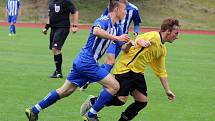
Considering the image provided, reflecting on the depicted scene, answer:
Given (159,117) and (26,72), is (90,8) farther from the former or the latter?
(159,117)

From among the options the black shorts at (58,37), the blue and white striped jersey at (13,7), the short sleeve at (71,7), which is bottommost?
the blue and white striped jersey at (13,7)

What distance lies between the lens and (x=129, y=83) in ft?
26.0

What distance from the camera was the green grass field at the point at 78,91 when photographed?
30.8ft

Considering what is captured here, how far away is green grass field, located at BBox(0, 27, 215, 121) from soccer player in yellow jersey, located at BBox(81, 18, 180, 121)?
1.08 meters

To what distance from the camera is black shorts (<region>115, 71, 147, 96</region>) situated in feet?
26.1

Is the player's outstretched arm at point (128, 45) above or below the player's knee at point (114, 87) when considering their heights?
above

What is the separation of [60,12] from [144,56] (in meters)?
6.13

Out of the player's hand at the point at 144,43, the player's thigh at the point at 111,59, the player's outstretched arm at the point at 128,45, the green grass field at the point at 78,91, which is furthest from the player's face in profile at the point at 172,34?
the player's thigh at the point at 111,59

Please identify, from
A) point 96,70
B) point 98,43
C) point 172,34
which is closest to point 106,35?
A: point 98,43

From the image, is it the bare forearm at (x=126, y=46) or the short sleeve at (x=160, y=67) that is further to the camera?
the short sleeve at (x=160, y=67)

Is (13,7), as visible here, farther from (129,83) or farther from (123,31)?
(129,83)

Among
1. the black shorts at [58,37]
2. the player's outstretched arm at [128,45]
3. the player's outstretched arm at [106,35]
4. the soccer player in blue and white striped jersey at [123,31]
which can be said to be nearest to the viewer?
the player's outstretched arm at [106,35]

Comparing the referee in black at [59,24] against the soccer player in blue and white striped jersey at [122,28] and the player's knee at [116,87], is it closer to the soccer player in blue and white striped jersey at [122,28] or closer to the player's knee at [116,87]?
the soccer player in blue and white striped jersey at [122,28]

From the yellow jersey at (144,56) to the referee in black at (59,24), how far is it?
5.56m
